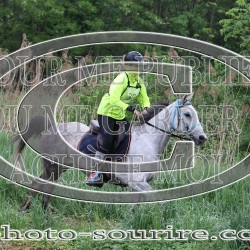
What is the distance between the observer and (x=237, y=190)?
6.42 meters

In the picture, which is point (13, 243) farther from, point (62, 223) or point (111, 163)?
point (111, 163)

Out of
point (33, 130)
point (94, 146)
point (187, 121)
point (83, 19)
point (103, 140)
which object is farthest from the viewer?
point (83, 19)

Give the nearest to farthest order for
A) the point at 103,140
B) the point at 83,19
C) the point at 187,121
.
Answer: the point at 187,121 < the point at 103,140 < the point at 83,19

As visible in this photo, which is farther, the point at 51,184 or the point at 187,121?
the point at 51,184

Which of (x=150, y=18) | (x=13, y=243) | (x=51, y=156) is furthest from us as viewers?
(x=150, y=18)

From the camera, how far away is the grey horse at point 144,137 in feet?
18.5

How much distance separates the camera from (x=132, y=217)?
5.71 m

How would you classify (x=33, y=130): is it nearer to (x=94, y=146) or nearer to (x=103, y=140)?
(x=94, y=146)

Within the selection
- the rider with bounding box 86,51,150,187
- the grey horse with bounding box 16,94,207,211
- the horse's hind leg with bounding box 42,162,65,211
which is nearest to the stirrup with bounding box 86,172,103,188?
the rider with bounding box 86,51,150,187

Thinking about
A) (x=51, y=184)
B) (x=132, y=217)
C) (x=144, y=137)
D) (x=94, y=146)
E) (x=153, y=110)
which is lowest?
(x=132, y=217)

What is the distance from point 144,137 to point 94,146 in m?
0.57

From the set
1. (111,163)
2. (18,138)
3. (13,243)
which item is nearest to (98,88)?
(18,138)

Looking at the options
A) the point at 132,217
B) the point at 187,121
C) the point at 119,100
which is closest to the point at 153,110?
the point at 187,121

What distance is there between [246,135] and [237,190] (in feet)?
6.84
